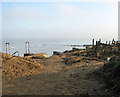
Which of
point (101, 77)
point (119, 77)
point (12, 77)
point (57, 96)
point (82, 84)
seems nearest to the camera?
point (57, 96)

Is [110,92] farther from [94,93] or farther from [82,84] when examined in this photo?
[82,84]

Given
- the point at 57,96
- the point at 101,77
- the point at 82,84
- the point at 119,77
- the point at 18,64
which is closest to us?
the point at 57,96

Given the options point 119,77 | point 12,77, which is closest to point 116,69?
point 119,77

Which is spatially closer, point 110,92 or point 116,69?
point 110,92

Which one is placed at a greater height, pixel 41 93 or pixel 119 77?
pixel 119 77

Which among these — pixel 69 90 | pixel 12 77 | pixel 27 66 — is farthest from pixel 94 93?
pixel 27 66

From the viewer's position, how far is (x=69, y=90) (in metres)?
5.38

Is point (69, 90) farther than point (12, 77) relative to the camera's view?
No

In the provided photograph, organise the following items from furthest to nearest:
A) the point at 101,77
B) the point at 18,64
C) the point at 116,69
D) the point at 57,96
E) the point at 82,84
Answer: the point at 18,64, the point at 101,77, the point at 82,84, the point at 116,69, the point at 57,96

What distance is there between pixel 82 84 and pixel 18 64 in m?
5.94

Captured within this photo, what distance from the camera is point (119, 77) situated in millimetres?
5082

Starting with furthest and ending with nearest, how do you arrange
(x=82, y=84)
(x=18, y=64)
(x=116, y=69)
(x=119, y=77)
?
(x=18, y=64), (x=82, y=84), (x=116, y=69), (x=119, y=77)

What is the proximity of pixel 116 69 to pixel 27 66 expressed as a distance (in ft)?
23.3

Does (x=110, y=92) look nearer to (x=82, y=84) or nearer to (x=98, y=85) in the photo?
(x=98, y=85)
